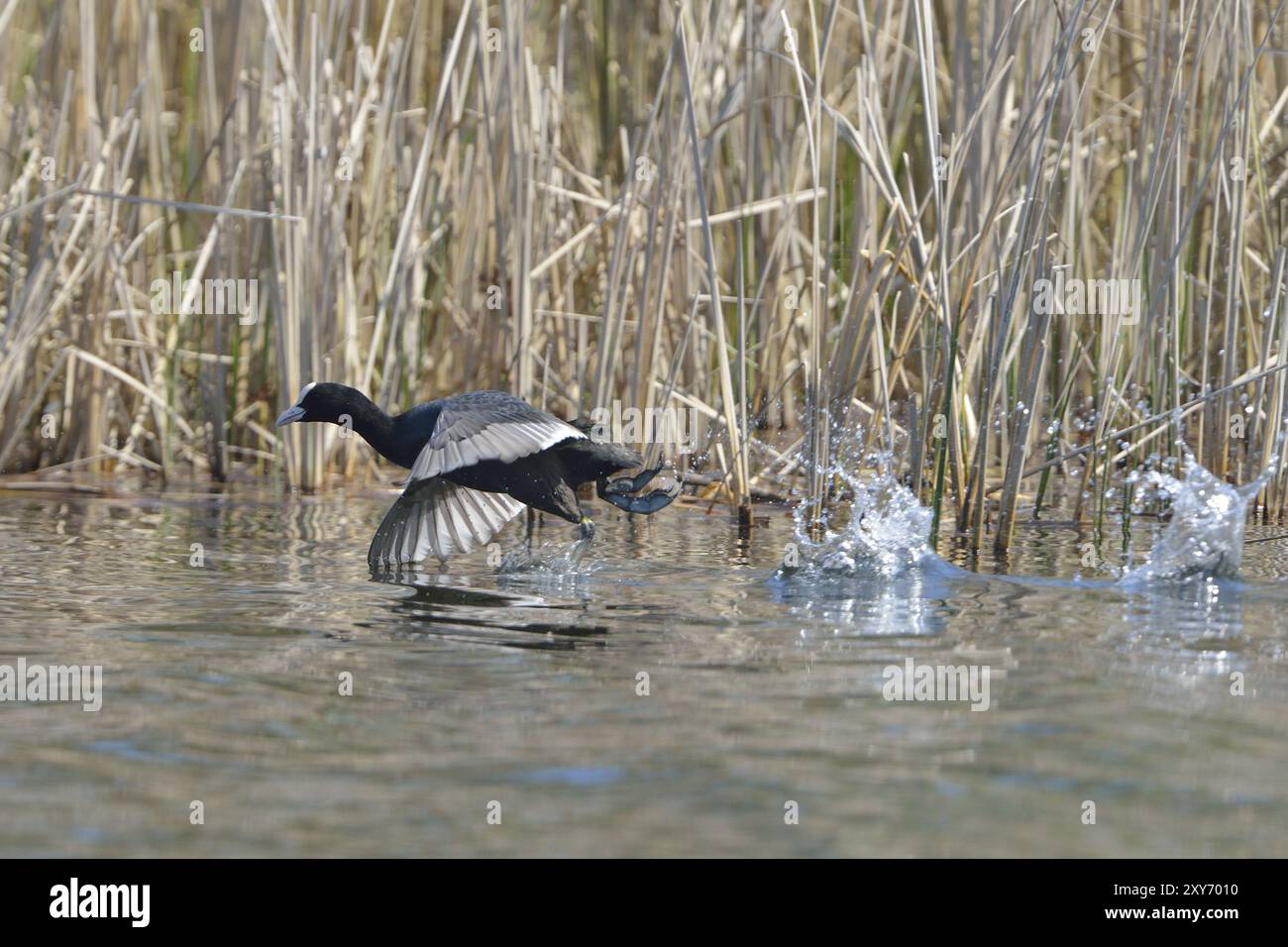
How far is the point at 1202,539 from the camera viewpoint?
15.0 ft

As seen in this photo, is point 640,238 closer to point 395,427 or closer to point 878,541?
point 395,427

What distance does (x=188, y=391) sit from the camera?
7.40 m

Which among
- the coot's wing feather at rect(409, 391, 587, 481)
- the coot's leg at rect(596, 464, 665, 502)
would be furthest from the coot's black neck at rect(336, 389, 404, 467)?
the coot's leg at rect(596, 464, 665, 502)

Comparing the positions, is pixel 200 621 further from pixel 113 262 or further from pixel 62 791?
pixel 113 262

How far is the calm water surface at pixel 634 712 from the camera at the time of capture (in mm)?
2533

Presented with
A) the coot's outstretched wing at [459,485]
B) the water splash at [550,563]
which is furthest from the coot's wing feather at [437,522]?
the water splash at [550,563]

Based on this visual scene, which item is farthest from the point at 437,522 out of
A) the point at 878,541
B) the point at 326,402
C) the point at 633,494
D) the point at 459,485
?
the point at 878,541

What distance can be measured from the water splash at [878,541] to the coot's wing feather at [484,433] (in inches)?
32.9

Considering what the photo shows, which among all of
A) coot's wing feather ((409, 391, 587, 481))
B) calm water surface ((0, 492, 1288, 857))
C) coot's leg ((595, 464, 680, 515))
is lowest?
calm water surface ((0, 492, 1288, 857))

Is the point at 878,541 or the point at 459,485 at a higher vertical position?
the point at 459,485

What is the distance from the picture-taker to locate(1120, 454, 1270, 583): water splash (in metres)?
4.54

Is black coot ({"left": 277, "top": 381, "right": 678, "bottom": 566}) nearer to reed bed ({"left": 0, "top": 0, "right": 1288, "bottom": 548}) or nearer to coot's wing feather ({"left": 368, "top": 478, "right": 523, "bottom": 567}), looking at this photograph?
coot's wing feather ({"left": 368, "top": 478, "right": 523, "bottom": 567})

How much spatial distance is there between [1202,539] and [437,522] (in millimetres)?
2335

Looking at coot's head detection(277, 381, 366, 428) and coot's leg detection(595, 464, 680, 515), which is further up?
coot's head detection(277, 381, 366, 428)
